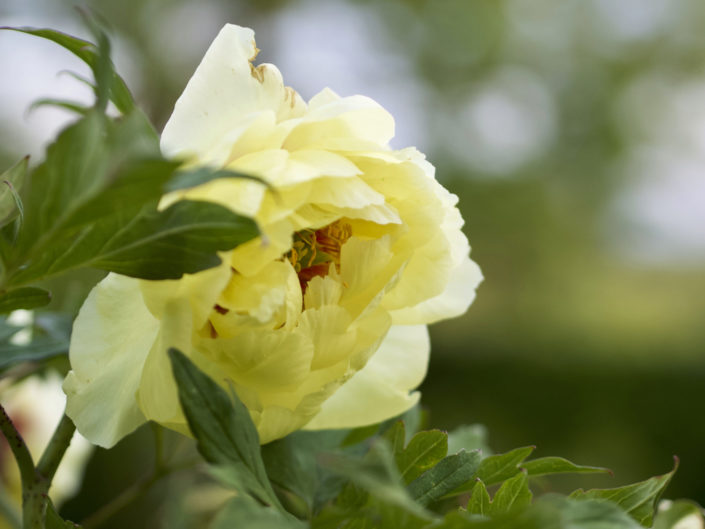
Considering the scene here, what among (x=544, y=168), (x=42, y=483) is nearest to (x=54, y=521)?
(x=42, y=483)

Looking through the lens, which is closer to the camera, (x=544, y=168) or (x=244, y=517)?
(x=244, y=517)

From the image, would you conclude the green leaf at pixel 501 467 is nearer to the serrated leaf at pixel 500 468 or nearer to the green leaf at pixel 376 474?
the serrated leaf at pixel 500 468

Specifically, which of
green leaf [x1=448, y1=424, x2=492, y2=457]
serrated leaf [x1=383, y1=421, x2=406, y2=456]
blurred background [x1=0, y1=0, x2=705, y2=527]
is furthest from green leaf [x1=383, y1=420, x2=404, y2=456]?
blurred background [x1=0, y1=0, x2=705, y2=527]

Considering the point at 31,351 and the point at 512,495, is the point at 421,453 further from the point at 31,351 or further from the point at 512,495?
the point at 31,351

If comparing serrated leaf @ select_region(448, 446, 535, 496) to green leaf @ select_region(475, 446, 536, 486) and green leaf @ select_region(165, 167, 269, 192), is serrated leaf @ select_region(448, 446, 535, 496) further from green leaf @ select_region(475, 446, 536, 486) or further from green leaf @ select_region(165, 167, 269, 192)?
green leaf @ select_region(165, 167, 269, 192)

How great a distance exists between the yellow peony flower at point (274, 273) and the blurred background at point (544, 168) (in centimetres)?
218

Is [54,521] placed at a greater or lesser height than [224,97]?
lesser

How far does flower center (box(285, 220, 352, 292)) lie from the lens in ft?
0.86

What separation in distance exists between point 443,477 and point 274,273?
90mm

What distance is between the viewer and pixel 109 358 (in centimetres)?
24

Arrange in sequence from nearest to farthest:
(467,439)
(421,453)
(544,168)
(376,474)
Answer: (376,474)
(421,453)
(467,439)
(544,168)

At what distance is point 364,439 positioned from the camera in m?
0.33

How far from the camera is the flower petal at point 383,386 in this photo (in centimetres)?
29

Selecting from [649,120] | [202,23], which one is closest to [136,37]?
[202,23]
